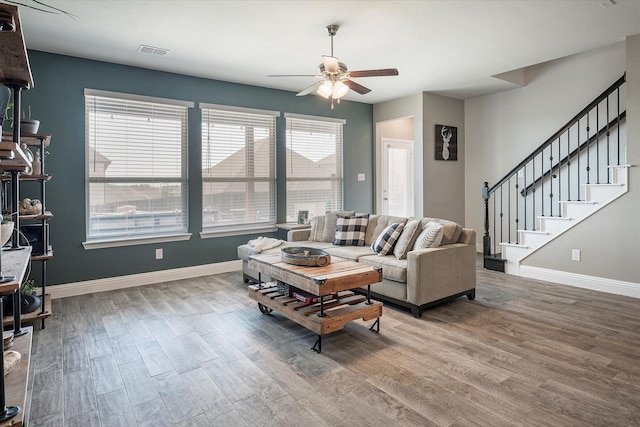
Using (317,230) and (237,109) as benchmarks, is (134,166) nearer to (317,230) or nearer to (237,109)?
(237,109)

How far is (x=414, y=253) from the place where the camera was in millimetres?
3436

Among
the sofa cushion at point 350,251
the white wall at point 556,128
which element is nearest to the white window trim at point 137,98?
the sofa cushion at point 350,251

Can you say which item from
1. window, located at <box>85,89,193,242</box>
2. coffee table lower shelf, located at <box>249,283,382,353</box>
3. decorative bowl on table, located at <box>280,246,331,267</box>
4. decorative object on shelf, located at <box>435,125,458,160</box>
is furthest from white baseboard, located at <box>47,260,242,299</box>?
decorative object on shelf, located at <box>435,125,458,160</box>

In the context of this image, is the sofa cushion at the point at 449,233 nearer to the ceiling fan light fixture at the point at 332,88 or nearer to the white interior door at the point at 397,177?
the ceiling fan light fixture at the point at 332,88

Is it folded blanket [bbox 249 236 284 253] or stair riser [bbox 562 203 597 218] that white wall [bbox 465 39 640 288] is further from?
folded blanket [bbox 249 236 284 253]

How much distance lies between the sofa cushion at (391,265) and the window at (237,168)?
224 cm

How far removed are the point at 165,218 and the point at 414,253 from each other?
125 inches

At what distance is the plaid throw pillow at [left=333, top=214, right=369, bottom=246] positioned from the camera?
461 cm

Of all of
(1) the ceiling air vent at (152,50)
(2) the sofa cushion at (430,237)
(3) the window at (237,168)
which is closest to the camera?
(2) the sofa cushion at (430,237)

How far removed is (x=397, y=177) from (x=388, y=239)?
11.5 feet

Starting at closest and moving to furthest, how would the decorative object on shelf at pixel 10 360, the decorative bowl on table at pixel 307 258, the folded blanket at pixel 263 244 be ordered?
1. the decorative object on shelf at pixel 10 360
2. the decorative bowl on table at pixel 307 258
3. the folded blanket at pixel 263 244

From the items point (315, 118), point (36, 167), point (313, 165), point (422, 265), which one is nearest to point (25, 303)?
point (36, 167)

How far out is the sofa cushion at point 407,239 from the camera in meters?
3.80

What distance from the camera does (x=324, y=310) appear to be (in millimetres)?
3008
